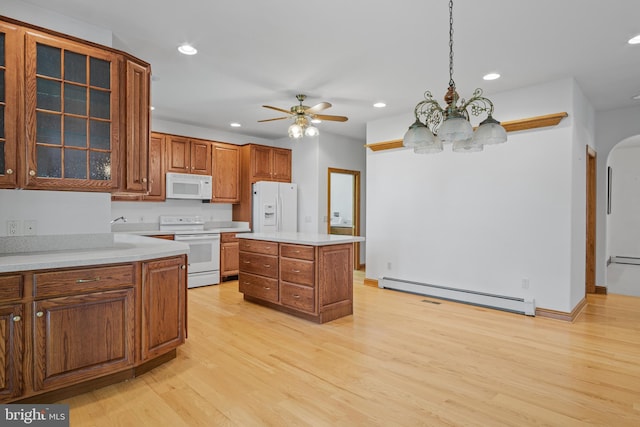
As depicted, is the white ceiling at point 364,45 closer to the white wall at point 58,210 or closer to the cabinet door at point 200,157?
the cabinet door at point 200,157

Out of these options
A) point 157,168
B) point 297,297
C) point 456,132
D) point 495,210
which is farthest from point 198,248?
point 456,132

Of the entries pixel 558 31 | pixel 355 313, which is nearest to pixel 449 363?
pixel 355 313

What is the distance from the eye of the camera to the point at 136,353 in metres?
2.48

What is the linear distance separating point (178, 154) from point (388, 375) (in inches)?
187

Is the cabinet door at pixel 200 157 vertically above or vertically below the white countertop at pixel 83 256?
above

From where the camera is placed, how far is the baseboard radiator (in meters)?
4.15

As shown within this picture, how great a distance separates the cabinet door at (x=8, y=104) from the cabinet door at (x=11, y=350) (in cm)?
84

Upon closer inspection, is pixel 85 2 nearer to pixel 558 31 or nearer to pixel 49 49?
pixel 49 49

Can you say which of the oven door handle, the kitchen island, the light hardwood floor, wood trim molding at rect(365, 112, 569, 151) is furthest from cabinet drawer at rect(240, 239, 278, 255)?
wood trim molding at rect(365, 112, 569, 151)

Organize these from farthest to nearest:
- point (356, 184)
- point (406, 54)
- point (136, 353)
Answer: point (356, 184)
point (406, 54)
point (136, 353)

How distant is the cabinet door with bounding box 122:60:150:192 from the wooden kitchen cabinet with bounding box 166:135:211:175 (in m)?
2.93

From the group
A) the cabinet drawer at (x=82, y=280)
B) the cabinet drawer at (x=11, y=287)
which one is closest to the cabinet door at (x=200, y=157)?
the cabinet drawer at (x=82, y=280)

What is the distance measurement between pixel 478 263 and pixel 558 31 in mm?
2703

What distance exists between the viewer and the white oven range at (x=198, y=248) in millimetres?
5473
